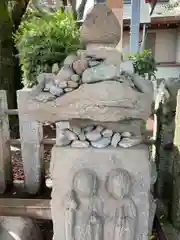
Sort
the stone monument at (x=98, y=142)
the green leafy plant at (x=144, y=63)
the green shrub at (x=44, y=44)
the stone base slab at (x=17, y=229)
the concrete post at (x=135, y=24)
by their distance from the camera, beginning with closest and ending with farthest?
1. the stone monument at (x=98, y=142)
2. the stone base slab at (x=17, y=229)
3. the green shrub at (x=44, y=44)
4. the green leafy plant at (x=144, y=63)
5. the concrete post at (x=135, y=24)

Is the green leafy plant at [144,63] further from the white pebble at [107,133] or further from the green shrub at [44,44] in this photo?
the white pebble at [107,133]

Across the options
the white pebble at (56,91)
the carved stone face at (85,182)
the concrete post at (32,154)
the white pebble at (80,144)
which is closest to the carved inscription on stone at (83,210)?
the carved stone face at (85,182)

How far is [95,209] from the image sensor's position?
1.32 metres

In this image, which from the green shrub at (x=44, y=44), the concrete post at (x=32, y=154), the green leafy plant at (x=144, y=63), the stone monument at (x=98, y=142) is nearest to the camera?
the stone monument at (x=98, y=142)

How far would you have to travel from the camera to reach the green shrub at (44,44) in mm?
2879

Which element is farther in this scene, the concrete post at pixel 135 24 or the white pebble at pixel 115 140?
the concrete post at pixel 135 24

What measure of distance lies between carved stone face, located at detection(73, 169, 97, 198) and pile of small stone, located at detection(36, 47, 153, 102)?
348 mm

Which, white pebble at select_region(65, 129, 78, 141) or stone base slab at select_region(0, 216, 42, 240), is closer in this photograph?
white pebble at select_region(65, 129, 78, 141)

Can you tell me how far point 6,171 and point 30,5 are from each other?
8.37ft

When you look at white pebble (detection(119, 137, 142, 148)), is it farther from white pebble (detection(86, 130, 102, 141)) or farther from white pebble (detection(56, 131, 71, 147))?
white pebble (detection(56, 131, 71, 147))

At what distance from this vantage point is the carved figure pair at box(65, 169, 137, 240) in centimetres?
125

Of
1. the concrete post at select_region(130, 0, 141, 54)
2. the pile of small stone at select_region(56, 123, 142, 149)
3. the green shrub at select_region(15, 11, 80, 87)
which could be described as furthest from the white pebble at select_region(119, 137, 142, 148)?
the concrete post at select_region(130, 0, 141, 54)

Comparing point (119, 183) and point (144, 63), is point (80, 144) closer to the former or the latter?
point (119, 183)

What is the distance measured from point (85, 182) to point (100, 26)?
2.09 ft
